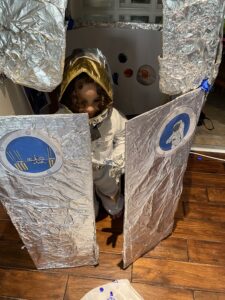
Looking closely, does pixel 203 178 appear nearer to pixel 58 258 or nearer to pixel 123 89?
pixel 123 89

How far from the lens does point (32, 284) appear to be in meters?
1.02

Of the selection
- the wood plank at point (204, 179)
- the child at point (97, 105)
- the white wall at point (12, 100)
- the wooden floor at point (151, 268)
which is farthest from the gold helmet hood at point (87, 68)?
the wood plank at point (204, 179)

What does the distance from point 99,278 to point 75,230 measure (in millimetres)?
254

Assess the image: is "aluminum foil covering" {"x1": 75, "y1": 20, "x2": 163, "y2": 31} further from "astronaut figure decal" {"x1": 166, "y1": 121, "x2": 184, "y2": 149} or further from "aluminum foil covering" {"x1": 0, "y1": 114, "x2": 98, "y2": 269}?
"aluminum foil covering" {"x1": 0, "y1": 114, "x2": 98, "y2": 269}

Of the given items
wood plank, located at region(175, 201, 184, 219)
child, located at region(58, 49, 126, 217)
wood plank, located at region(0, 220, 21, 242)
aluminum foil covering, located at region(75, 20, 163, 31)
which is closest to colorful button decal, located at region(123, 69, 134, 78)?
aluminum foil covering, located at region(75, 20, 163, 31)

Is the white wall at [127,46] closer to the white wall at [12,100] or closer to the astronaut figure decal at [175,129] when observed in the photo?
the white wall at [12,100]

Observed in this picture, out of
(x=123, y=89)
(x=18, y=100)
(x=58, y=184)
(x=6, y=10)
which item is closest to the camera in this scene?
(x=6, y=10)

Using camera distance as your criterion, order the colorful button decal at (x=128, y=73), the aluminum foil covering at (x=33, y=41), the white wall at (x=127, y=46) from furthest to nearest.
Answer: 1. the colorful button decal at (x=128, y=73)
2. the white wall at (x=127, y=46)
3. the aluminum foil covering at (x=33, y=41)

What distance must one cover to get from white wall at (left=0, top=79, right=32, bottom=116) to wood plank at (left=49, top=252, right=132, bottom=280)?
614 mm

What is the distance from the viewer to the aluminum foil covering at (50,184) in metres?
0.63

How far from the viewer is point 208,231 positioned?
1.18m

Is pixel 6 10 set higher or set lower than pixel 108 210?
higher

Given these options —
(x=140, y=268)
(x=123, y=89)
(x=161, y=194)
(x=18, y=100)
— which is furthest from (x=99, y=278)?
(x=123, y=89)

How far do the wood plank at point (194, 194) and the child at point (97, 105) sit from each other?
1.38 ft
